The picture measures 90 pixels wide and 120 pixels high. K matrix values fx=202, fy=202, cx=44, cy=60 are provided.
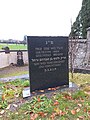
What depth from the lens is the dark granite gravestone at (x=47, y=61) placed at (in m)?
4.95

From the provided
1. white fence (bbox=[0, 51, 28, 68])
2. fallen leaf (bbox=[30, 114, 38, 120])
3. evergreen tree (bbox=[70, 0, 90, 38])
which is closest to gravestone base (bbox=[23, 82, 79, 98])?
fallen leaf (bbox=[30, 114, 38, 120])

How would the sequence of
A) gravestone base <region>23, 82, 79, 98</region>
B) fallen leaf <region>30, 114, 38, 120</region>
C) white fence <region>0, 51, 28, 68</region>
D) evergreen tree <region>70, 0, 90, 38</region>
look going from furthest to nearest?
white fence <region>0, 51, 28, 68</region> < evergreen tree <region>70, 0, 90, 38</region> < gravestone base <region>23, 82, 79, 98</region> < fallen leaf <region>30, 114, 38, 120</region>

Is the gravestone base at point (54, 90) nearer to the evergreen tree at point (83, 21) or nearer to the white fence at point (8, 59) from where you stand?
the evergreen tree at point (83, 21)

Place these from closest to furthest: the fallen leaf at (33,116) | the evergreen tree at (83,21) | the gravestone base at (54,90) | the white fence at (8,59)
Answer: the fallen leaf at (33,116) → the gravestone base at (54,90) → the evergreen tree at (83,21) → the white fence at (8,59)

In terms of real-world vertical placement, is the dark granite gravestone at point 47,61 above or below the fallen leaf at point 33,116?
above

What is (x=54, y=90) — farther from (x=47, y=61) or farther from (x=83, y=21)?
(x=83, y=21)

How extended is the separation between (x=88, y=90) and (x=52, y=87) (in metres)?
0.92

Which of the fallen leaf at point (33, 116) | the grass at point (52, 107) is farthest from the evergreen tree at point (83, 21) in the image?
the fallen leaf at point (33, 116)

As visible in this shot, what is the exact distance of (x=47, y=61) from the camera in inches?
205

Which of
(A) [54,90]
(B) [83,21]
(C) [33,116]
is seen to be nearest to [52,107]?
(C) [33,116]

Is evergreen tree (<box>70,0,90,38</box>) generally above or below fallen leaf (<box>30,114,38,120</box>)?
above

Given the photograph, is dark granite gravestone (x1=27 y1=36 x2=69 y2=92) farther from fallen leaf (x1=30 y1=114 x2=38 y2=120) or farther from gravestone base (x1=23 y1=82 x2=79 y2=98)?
fallen leaf (x1=30 y1=114 x2=38 y2=120)

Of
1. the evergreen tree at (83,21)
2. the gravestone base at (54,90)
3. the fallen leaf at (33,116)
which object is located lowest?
the fallen leaf at (33,116)

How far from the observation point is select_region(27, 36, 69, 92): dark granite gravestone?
4.95 metres
